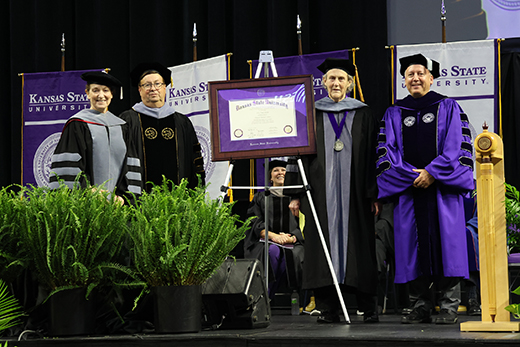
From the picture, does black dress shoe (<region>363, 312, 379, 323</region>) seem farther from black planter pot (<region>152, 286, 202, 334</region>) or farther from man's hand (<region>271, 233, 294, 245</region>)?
man's hand (<region>271, 233, 294, 245</region>)

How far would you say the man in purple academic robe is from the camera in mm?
3568

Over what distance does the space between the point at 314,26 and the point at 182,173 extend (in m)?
2.72

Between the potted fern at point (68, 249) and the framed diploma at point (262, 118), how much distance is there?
3.42 ft

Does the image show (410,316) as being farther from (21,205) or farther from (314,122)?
(21,205)

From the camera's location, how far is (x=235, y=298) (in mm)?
3090

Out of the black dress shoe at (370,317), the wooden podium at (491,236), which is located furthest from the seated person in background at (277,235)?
the wooden podium at (491,236)

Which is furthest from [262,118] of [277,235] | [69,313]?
[277,235]

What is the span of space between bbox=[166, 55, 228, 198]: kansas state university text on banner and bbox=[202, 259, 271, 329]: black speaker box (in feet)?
8.51

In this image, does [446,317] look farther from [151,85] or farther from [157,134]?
[151,85]

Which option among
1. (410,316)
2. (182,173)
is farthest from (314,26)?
(410,316)

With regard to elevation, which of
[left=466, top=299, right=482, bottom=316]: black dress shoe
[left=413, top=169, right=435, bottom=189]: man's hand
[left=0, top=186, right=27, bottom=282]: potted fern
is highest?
[left=413, top=169, right=435, bottom=189]: man's hand

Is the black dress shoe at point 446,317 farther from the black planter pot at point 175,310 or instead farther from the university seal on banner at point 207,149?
the university seal on banner at point 207,149

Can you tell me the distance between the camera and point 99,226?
9.50 feet

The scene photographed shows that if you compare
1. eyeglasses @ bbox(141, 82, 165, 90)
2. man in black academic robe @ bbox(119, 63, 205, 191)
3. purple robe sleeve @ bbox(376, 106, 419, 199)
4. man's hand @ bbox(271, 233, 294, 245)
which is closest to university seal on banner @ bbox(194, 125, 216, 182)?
man's hand @ bbox(271, 233, 294, 245)
